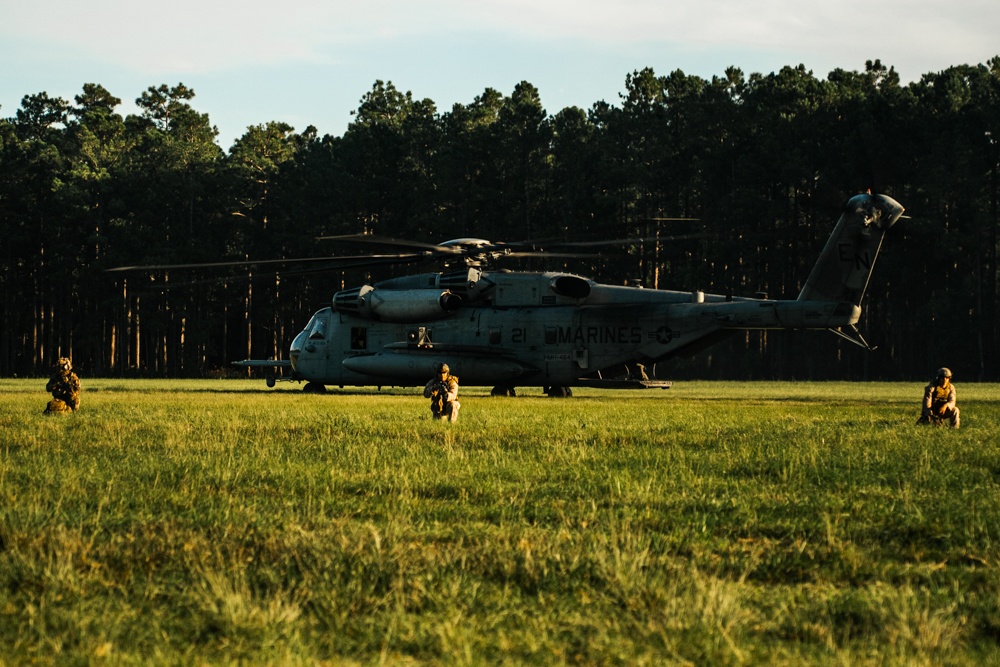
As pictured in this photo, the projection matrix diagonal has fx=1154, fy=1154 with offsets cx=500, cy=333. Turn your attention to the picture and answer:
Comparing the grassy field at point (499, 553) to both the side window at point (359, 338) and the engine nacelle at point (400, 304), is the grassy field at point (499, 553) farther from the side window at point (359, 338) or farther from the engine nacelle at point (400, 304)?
the side window at point (359, 338)

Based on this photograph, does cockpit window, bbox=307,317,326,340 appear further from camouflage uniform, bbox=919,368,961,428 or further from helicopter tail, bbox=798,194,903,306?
camouflage uniform, bbox=919,368,961,428

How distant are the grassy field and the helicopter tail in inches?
661

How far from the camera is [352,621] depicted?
19.4ft

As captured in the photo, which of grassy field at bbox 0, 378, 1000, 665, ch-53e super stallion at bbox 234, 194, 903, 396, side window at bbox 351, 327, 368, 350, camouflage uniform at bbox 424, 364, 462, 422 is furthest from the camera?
side window at bbox 351, 327, 368, 350

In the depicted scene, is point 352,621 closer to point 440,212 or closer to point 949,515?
point 949,515

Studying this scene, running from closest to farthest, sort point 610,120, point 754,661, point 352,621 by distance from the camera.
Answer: point 754,661
point 352,621
point 610,120

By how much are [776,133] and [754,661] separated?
247ft

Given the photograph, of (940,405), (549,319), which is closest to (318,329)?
(549,319)

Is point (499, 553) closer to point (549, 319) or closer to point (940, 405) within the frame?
point (940, 405)

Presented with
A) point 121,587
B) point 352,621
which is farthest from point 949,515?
point 121,587

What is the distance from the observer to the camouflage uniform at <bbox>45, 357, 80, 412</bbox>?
21828 millimetres

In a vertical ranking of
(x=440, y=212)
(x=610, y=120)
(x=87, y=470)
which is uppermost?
(x=610, y=120)

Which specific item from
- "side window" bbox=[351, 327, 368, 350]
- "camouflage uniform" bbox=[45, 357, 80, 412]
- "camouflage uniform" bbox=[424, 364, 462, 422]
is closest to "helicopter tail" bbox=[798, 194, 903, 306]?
"side window" bbox=[351, 327, 368, 350]

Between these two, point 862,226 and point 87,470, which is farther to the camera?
point 862,226
